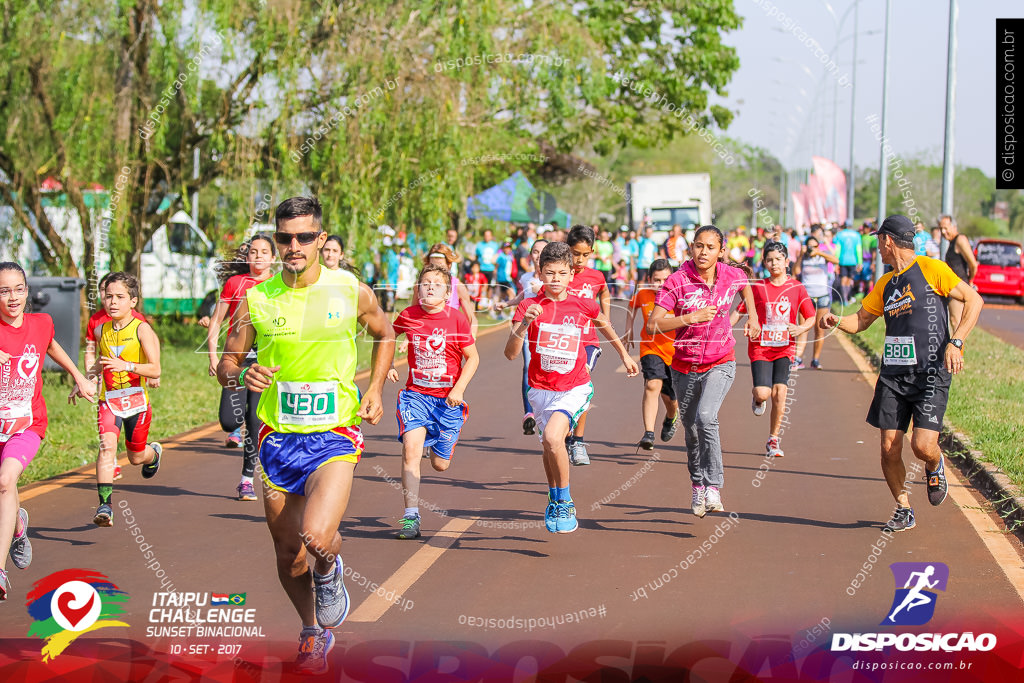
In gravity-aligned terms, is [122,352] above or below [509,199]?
below

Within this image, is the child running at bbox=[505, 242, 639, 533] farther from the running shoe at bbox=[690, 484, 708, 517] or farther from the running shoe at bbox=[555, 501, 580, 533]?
the running shoe at bbox=[690, 484, 708, 517]

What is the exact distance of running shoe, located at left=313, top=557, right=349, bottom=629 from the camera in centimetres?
504

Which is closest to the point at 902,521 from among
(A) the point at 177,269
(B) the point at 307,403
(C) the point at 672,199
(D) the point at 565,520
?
(D) the point at 565,520

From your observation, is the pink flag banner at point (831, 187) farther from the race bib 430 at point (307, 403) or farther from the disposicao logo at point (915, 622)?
the race bib 430 at point (307, 403)

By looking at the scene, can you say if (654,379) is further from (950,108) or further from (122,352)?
(950,108)

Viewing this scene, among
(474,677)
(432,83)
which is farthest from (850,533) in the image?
(432,83)

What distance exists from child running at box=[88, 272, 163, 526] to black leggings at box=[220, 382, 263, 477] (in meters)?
0.73

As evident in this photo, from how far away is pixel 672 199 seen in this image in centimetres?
3953

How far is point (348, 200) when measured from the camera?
16.8 m

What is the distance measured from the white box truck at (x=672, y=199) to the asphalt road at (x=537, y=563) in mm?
28751

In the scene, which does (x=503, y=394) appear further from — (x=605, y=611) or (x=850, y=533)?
(x=605, y=611)

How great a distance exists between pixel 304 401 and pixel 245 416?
11.9 ft

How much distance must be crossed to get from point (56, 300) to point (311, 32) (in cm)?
544

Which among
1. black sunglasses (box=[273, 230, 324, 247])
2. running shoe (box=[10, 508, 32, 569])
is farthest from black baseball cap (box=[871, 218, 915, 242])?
running shoe (box=[10, 508, 32, 569])
